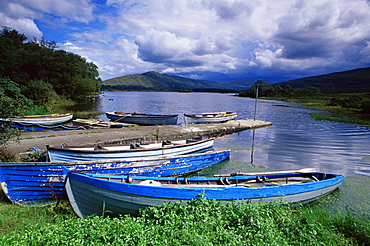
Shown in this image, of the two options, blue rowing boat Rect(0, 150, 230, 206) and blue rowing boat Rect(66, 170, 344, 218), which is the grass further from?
blue rowing boat Rect(0, 150, 230, 206)

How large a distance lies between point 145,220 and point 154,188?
0.85 meters

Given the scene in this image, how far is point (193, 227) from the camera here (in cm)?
498

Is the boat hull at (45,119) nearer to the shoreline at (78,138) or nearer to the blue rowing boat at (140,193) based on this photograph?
the shoreline at (78,138)

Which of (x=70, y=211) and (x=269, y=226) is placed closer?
(x=269, y=226)

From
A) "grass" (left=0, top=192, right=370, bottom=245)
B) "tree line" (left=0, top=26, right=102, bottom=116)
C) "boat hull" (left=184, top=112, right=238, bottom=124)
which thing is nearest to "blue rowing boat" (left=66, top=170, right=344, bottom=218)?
"grass" (left=0, top=192, right=370, bottom=245)

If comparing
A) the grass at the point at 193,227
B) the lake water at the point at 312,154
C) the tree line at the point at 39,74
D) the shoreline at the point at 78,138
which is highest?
the tree line at the point at 39,74

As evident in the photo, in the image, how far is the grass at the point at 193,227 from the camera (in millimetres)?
4531

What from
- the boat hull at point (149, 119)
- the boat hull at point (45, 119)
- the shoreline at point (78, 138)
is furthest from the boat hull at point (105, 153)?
the boat hull at point (45, 119)

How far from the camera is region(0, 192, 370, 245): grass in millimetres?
4531

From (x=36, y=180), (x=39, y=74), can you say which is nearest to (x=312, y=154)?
(x=36, y=180)

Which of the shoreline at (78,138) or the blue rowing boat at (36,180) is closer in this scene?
the blue rowing boat at (36,180)

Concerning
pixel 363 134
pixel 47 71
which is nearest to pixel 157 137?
pixel 363 134

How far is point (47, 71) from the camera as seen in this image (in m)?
49.1

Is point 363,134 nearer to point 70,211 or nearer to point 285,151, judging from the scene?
point 285,151
